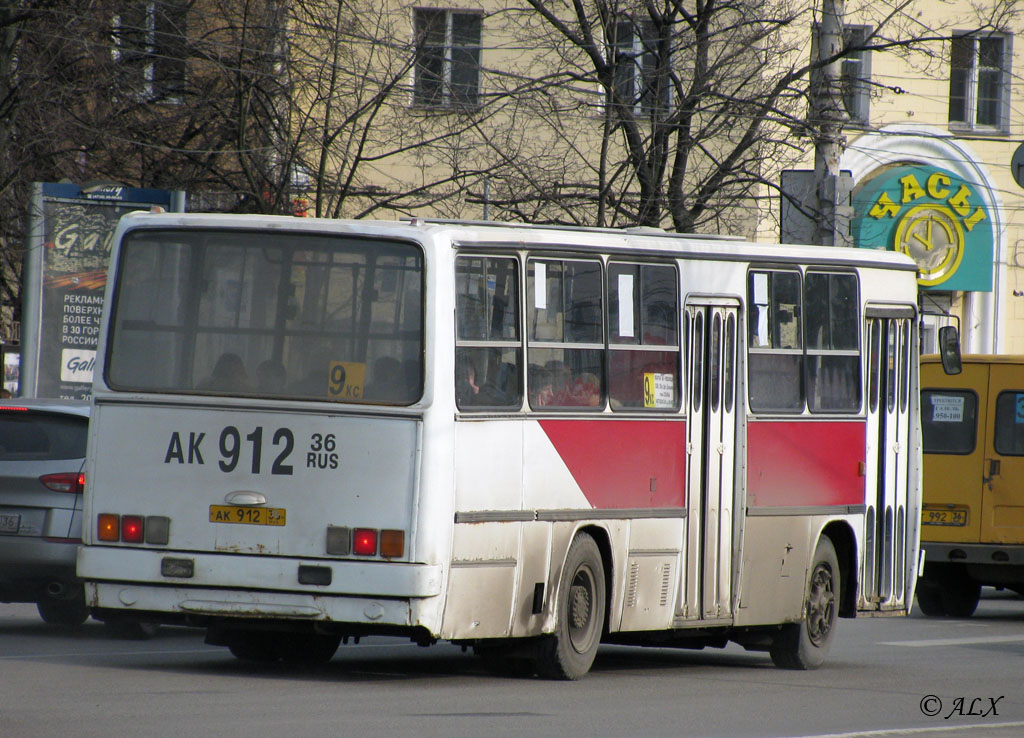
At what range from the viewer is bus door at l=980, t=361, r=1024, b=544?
1786 centimetres

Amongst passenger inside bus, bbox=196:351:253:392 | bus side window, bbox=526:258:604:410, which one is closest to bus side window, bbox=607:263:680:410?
bus side window, bbox=526:258:604:410

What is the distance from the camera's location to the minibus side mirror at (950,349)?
14.0 m

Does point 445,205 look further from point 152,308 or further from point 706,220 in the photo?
point 152,308

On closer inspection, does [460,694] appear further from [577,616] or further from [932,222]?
[932,222]

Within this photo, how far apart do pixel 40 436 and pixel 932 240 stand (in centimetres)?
2085

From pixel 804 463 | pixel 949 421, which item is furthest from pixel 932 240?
pixel 804 463

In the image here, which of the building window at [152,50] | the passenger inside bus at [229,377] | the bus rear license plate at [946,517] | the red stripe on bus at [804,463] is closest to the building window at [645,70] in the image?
the building window at [152,50]

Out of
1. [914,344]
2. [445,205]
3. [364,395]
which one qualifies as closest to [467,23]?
[445,205]

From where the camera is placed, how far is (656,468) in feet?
37.2

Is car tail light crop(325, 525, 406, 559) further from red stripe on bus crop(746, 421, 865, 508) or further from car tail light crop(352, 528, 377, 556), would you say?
red stripe on bus crop(746, 421, 865, 508)

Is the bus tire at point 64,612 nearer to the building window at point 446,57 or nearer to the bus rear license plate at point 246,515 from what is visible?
the bus rear license plate at point 246,515

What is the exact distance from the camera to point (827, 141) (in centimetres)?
2077

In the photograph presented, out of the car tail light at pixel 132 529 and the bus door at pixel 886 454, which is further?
the bus door at pixel 886 454

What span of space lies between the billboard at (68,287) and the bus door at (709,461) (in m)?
8.62
